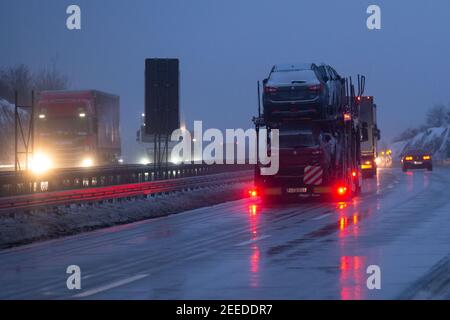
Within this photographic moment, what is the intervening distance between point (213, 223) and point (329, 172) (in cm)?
834

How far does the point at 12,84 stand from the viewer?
110 metres

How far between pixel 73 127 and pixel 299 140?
65.4ft

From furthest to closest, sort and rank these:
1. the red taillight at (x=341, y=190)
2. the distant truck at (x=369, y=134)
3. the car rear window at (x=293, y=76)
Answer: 1. the distant truck at (x=369, y=134)
2. the red taillight at (x=341, y=190)
3. the car rear window at (x=293, y=76)

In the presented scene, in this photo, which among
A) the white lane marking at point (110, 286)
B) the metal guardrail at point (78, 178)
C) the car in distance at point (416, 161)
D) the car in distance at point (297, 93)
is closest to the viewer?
the white lane marking at point (110, 286)

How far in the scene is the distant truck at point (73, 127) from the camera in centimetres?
4938

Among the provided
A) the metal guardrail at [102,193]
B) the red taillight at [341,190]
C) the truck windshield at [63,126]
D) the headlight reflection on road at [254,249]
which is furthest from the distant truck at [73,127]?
the headlight reflection on road at [254,249]

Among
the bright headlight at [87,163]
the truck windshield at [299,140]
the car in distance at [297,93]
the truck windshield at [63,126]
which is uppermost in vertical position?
the car in distance at [297,93]

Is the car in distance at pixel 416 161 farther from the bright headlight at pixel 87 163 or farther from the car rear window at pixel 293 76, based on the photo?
the car rear window at pixel 293 76

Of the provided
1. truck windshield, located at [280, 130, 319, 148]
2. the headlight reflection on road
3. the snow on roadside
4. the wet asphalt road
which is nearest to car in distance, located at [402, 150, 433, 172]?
truck windshield, located at [280, 130, 319, 148]

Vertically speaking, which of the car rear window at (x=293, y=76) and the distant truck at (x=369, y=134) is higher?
the car rear window at (x=293, y=76)

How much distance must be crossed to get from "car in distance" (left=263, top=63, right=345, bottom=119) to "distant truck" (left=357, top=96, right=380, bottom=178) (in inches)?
781

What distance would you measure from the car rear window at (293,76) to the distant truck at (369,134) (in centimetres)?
2006
